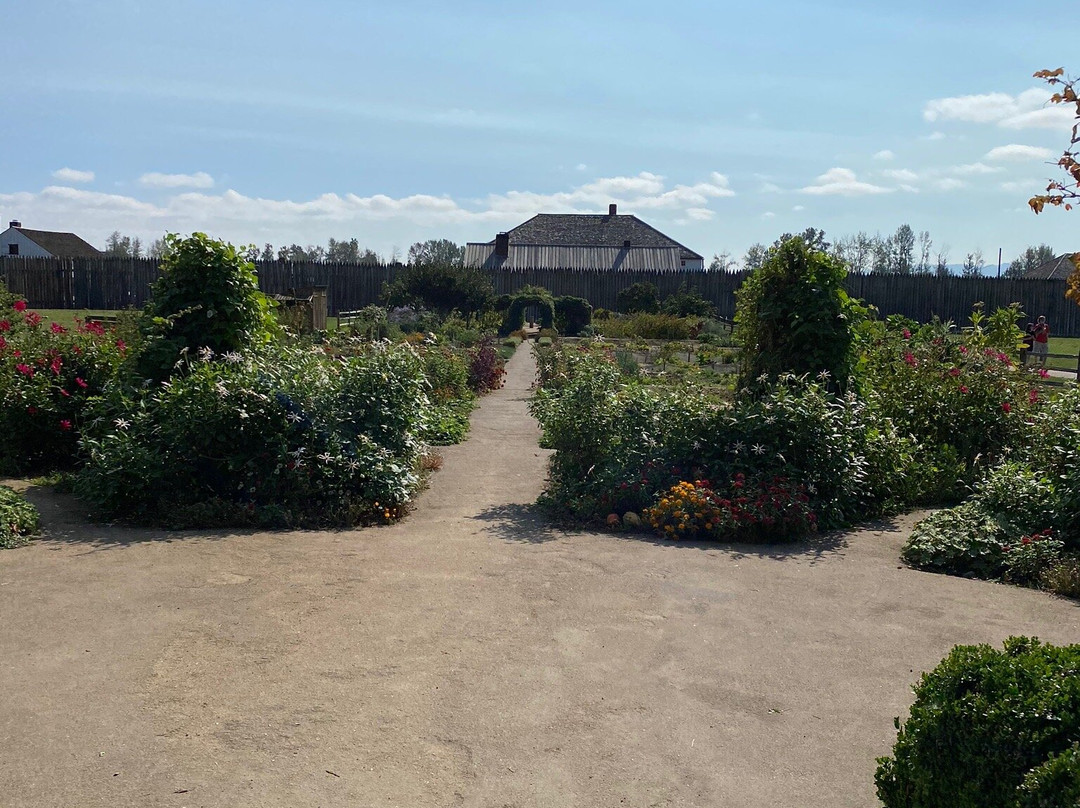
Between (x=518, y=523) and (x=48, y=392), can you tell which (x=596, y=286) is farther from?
(x=518, y=523)

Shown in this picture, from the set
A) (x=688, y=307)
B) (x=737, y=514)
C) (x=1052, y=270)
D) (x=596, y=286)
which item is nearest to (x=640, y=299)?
(x=688, y=307)

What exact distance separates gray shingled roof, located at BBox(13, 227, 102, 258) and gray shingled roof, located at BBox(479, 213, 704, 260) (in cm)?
2633

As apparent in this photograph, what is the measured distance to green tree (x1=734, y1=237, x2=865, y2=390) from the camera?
780cm

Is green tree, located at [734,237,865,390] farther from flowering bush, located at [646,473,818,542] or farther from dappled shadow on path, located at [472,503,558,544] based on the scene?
dappled shadow on path, located at [472,503,558,544]

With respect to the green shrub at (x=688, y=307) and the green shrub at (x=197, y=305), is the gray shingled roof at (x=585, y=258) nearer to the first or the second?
the green shrub at (x=688, y=307)

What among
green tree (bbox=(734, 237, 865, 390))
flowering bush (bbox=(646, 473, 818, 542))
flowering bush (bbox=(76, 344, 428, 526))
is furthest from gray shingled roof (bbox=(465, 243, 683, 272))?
flowering bush (bbox=(646, 473, 818, 542))

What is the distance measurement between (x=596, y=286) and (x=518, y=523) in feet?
99.5

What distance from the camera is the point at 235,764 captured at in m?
3.48

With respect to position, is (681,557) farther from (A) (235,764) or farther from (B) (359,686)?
Result: (A) (235,764)

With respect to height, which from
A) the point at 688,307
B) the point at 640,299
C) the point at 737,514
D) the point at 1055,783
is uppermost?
the point at 640,299

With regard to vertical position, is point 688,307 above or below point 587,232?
below

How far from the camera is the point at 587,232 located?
50.9m

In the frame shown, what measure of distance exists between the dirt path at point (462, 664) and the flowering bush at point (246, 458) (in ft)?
1.32

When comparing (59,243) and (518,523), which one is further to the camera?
(59,243)
